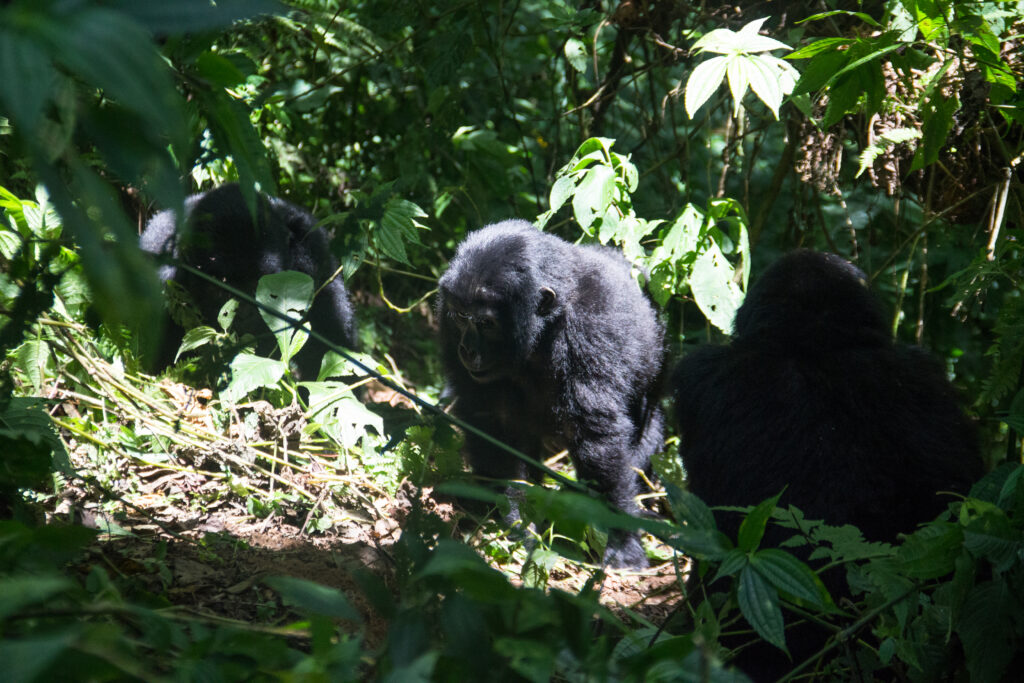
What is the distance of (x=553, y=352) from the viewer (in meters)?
3.68

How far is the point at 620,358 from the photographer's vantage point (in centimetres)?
370

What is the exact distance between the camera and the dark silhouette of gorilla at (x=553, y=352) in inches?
144

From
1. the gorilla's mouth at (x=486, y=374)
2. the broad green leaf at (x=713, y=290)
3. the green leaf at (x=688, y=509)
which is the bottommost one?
the gorilla's mouth at (x=486, y=374)

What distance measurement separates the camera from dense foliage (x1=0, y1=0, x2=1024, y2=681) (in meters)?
1.23

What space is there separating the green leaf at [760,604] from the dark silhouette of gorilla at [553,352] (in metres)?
2.03

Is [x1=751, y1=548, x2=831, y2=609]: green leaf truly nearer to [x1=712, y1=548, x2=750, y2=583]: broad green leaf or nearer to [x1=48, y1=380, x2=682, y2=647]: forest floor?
[x1=712, y1=548, x2=750, y2=583]: broad green leaf

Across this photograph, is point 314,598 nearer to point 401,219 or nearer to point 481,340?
point 401,219

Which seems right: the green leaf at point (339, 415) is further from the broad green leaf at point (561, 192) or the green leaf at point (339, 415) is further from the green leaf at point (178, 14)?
the green leaf at point (178, 14)

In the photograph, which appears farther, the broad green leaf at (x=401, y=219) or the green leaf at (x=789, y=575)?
the broad green leaf at (x=401, y=219)

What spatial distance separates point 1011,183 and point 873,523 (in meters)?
2.17

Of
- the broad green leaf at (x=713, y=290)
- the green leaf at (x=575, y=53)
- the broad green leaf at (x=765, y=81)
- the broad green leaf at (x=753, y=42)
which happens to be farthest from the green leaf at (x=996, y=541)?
the green leaf at (x=575, y=53)

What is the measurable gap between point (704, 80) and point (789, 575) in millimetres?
2252

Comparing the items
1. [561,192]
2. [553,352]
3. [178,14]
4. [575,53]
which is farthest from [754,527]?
[575,53]

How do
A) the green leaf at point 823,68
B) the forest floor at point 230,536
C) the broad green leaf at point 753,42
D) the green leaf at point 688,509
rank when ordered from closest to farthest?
the green leaf at point 688,509
the forest floor at point 230,536
the green leaf at point 823,68
the broad green leaf at point 753,42
